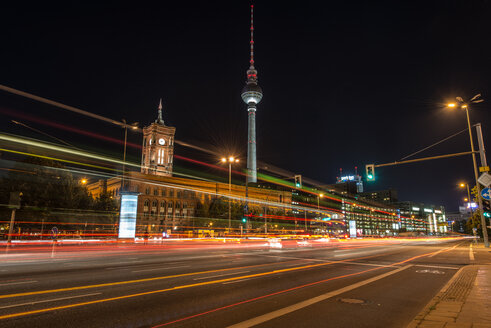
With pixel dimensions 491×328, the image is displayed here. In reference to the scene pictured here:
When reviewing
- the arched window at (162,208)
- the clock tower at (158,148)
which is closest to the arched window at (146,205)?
the arched window at (162,208)

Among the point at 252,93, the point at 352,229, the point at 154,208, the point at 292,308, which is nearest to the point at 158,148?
the point at 154,208

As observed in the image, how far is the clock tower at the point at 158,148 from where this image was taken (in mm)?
136125

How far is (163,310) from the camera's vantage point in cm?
699

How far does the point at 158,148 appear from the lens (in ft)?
453

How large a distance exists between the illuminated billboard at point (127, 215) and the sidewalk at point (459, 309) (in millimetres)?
28936

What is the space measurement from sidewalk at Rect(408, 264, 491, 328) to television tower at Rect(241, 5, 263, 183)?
149 meters

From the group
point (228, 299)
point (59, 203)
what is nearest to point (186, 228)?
point (59, 203)

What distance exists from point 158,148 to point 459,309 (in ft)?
455

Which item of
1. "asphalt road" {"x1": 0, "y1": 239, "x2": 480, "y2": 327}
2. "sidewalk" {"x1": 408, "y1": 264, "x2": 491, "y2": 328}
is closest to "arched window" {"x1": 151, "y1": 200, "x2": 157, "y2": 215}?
"asphalt road" {"x1": 0, "y1": 239, "x2": 480, "y2": 327}

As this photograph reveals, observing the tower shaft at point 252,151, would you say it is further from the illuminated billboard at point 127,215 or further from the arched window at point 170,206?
the illuminated billboard at point 127,215

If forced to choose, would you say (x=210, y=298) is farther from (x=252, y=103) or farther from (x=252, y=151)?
(x=252, y=103)

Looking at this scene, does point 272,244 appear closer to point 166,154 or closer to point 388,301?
point 388,301

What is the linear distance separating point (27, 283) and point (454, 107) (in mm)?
27766

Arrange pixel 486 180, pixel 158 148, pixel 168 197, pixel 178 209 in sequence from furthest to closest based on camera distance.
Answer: pixel 158 148
pixel 178 209
pixel 168 197
pixel 486 180
